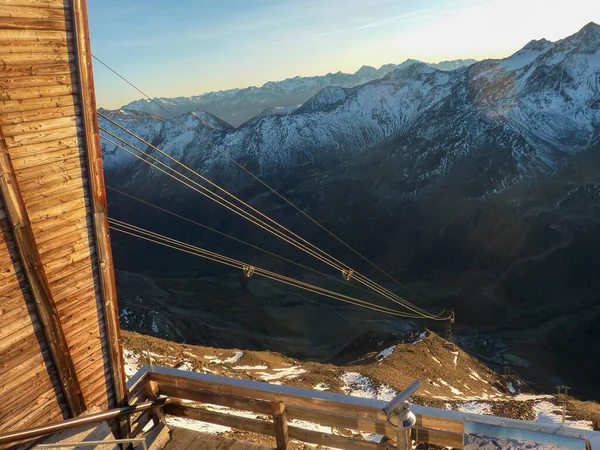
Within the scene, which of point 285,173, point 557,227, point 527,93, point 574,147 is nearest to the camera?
point 557,227

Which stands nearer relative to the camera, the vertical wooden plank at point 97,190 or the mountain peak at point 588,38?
the vertical wooden plank at point 97,190

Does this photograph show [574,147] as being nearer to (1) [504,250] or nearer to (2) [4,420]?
(1) [504,250]

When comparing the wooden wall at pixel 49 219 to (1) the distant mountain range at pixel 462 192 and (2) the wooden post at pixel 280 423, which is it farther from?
(1) the distant mountain range at pixel 462 192

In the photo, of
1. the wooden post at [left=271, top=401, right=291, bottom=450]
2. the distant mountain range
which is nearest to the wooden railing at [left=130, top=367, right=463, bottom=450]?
the wooden post at [left=271, top=401, right=291, bottom=450]

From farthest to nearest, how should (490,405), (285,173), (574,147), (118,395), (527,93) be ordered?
(285,173) → (527,93) → (574,147) → (490,405) → (118,395)

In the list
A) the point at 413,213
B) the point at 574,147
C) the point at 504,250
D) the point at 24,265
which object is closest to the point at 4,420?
the point at 24,265

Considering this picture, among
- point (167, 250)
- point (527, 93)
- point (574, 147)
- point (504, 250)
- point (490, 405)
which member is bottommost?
point (167, 250)

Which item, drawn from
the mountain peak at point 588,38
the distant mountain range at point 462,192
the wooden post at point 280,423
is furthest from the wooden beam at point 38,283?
the mountain peak at point 588,38

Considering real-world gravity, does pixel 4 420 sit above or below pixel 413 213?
above
